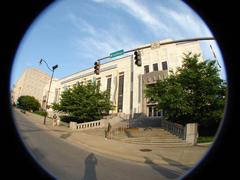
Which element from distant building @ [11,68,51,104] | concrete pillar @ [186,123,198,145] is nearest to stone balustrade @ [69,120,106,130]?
concrete pillar @ [186,123,198,145]

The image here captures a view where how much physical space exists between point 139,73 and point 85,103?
16.0 metres

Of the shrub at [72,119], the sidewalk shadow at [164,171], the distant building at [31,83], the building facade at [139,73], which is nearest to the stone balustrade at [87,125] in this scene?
the shrub at [72,119]

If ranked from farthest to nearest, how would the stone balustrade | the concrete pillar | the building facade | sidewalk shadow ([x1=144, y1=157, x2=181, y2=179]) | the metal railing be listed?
the building facade, the stone balustrade, the metal railing, the concrete pillar, sidewalk shadow ([x1=144, y1=157, x2=181, y2=179])

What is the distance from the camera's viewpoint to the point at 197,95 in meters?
19.2

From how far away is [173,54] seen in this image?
131 ft

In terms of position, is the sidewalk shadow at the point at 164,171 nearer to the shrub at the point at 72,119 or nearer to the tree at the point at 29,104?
the shrub at the point at 72,119

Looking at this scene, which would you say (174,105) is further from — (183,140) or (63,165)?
(63,165)

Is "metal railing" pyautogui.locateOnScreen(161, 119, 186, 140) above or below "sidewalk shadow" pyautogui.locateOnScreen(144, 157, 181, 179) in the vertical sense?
above

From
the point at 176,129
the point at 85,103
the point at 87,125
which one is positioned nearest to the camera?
the point at 176,129

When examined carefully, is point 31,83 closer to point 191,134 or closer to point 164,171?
point 191,134

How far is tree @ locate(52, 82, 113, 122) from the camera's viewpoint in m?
30.3

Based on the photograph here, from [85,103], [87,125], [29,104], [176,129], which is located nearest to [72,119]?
[85,103]

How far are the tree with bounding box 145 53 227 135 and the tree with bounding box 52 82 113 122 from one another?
11.7m

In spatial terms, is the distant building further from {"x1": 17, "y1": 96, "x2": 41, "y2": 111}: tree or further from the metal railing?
the metal railing
